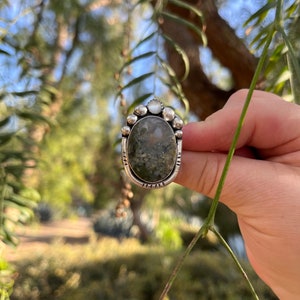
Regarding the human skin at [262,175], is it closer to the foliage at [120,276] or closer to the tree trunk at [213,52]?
the tree trunk at [213,52]

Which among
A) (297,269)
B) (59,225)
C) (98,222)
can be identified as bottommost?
(59,225)

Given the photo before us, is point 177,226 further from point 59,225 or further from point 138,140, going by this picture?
point 138,140

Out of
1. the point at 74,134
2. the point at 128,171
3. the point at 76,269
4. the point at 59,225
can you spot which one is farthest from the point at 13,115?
the point at 59,225

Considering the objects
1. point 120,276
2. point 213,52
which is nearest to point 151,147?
point 213,52

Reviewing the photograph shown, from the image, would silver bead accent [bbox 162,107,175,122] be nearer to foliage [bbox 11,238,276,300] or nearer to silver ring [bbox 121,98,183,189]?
silver ring [bbox 121,98,183,189]

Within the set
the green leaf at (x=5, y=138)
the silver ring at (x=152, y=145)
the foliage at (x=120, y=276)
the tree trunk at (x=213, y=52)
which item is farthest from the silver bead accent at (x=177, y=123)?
the foliage at (x=120, y=276)

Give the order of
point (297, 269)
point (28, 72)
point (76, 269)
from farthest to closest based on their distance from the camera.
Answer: point (76, 269), point (28, 72), point (297, 269)

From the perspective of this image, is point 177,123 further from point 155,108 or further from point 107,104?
point 107,104
